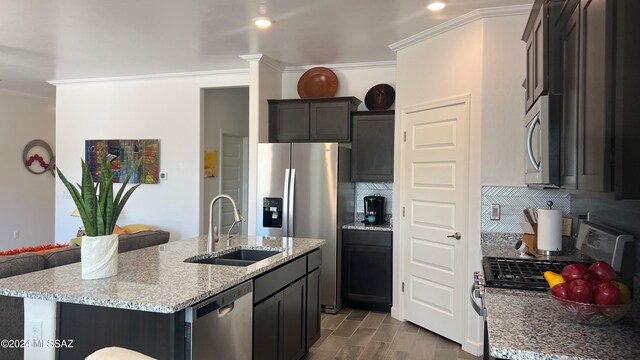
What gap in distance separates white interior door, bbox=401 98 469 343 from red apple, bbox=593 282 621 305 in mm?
2243

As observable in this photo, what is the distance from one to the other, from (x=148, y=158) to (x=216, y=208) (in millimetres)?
1171

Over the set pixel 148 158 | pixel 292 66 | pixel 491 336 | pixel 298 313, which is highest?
pixel 292 66

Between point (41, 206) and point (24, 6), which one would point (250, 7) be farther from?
point (41, 206)

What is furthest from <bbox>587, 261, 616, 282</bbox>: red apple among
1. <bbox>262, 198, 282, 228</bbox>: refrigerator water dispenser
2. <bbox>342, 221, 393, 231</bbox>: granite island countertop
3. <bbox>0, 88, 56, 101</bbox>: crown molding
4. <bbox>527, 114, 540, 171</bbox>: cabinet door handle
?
<bbox>0, 88, 56, 101</bbox>: crown molding

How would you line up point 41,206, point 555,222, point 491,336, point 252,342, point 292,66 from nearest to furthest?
point 491,336 → point 252,342 → point 555,222 → point 292,66 → point 41,206

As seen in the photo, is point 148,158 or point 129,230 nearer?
point 129,230

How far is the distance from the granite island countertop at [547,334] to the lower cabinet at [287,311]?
1.28 metres

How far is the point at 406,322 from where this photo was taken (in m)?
4.42

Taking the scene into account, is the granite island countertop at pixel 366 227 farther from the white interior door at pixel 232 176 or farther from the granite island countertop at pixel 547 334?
the granite island countertop at pixel 547 334

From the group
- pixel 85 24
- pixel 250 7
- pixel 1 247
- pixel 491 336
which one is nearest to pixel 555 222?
pixel 491 336

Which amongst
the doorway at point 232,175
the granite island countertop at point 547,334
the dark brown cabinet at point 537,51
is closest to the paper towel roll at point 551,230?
the dark brown cabinet at point 537,51

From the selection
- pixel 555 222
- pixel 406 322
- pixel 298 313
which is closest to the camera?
pixel 555 222

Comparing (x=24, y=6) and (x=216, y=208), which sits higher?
(x=24, y=6)

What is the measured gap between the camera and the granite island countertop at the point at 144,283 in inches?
74.9
